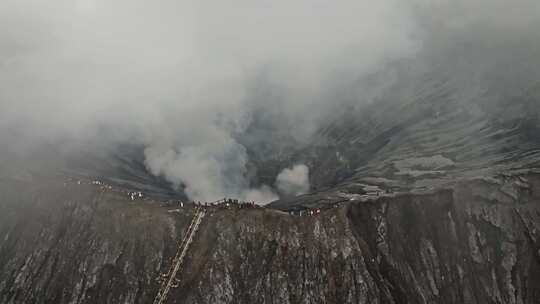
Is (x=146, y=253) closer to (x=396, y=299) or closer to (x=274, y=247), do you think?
(x=274, y=247)

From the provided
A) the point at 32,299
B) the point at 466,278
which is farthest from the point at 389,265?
the point at 32,299

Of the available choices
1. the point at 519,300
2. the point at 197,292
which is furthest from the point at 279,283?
the point at 519,300

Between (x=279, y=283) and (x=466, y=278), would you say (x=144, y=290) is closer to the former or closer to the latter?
(x=279, y=283)

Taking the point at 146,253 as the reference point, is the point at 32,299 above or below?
below

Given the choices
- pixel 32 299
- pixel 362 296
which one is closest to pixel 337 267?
pixel 362 296

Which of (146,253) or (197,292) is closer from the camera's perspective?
(197,292)

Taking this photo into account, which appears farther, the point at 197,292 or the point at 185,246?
the point at 185,246

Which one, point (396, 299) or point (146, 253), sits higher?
point (146, 253)

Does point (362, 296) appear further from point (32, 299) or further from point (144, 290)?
point (32, 299)
